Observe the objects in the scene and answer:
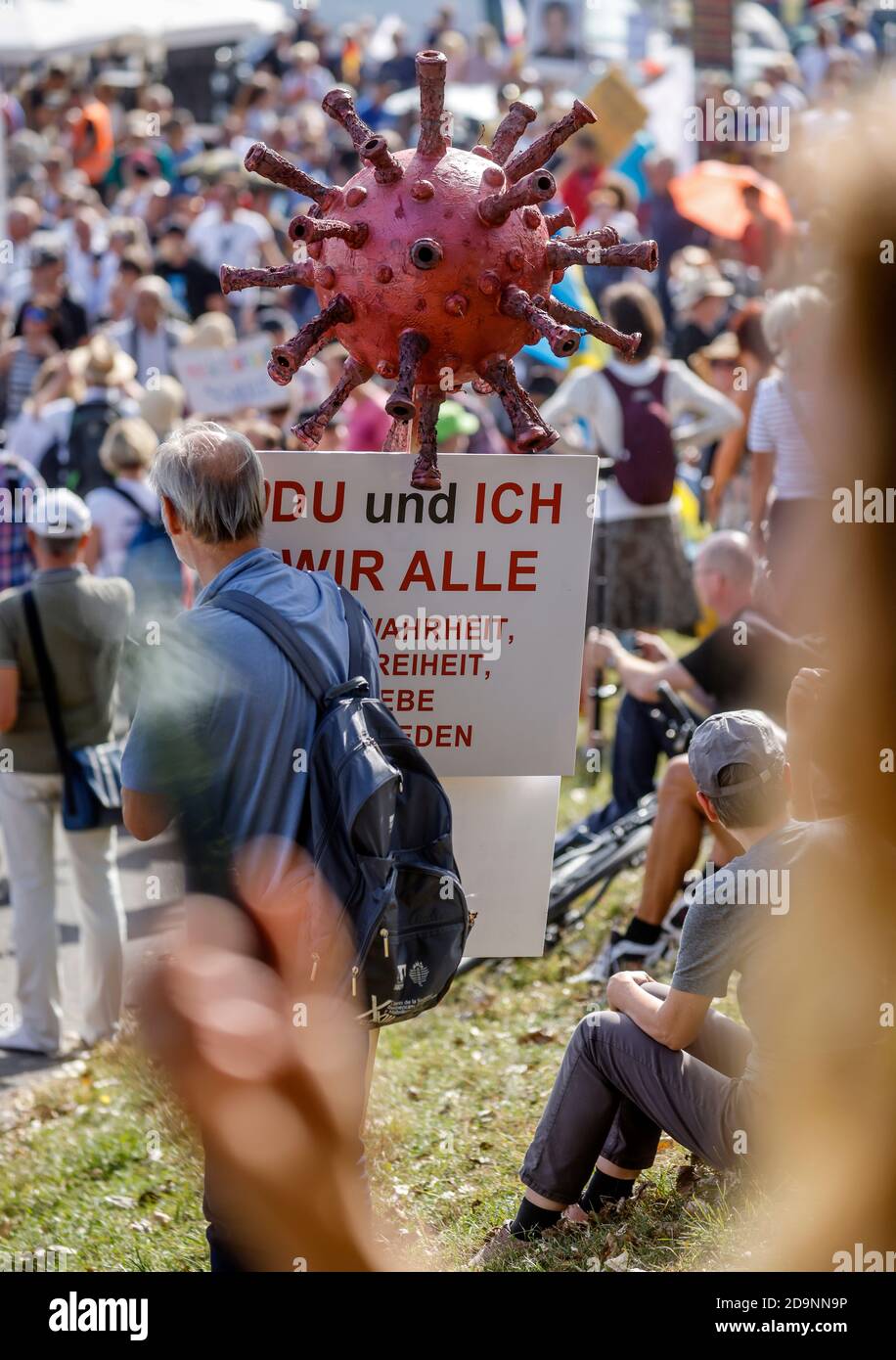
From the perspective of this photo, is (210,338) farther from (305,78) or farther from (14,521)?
(305,78)

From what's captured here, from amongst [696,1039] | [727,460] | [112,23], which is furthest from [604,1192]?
[112,23]

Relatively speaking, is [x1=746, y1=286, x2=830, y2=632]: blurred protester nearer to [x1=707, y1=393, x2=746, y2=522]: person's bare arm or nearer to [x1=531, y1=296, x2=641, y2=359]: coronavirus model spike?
[x1=707, y1=393, x2=746, y2=522]: person's bare arm

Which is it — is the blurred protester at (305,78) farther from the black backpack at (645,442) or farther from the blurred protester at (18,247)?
the black backpack at (645,442)

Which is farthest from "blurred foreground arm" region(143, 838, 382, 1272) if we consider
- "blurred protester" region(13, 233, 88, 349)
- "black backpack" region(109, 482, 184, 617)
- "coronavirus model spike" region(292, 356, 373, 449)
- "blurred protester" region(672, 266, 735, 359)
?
"blurred protester" region(13, 233, 88, 349)

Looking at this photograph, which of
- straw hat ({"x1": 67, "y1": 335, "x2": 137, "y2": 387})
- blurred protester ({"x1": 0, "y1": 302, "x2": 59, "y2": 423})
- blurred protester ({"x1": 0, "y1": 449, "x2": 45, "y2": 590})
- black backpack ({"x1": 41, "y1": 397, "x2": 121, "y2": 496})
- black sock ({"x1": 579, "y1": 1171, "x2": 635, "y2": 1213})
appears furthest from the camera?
blurred protester ({"x1": 0, "y1": 302, "x2": 59, "y2": 423})

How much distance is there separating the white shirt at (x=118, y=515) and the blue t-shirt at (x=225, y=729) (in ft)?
14.4

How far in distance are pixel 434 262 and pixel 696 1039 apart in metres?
1.84

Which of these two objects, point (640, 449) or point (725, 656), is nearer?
point (725, 656)

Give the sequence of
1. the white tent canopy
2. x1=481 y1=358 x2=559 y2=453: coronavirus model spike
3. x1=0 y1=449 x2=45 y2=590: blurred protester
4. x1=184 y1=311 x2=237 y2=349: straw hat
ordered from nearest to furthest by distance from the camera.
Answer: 1. x1=481 y1=358 x2=559 y2=453: coronavirus model spike
2. x1=0 y1=449 x2=45 y2=590: blurred protester
3. x1=184 y1=311 x2=237 y2=349: straw hat
4. the white tent canopy

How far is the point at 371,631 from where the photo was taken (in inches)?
138

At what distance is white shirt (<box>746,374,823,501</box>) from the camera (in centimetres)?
684

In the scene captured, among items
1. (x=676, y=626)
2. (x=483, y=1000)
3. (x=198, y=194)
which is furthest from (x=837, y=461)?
(x=198, y=194)

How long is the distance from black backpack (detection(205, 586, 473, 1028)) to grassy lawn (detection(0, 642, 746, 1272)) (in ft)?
2.20

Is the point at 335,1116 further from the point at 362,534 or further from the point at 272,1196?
the point at 362,534
